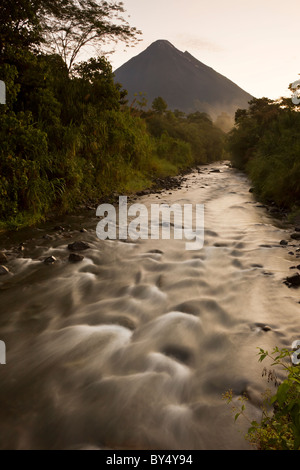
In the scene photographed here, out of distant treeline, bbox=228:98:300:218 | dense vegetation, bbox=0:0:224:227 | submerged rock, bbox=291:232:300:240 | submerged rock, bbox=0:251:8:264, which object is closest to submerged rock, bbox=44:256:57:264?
submerged rock, bbox=0:251:8:264

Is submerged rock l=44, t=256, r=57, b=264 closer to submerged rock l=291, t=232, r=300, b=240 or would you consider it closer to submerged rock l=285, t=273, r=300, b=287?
submerged rock l=285, t=273, r=300, b=287

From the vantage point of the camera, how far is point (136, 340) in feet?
10.7

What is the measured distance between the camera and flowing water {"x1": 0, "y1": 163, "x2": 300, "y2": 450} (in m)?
2.25

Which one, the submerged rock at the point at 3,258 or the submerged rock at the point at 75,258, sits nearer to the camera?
the submerged rock at the point at 3,258

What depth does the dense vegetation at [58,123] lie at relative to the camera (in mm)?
6527

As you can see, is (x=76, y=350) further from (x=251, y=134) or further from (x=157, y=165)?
(x=251, y=134)

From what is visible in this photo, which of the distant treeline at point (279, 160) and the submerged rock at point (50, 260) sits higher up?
the distant treeline at point (279, 160)

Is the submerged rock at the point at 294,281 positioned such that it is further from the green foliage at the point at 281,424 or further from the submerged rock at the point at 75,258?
the submerged rock at the point at 75,258

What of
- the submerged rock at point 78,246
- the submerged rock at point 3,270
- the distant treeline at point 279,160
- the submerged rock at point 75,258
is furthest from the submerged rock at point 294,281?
the distant treeline at point 279,160

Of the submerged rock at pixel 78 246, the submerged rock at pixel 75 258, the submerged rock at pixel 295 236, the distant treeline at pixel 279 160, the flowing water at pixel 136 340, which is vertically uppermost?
the distant treeline at pixel 279 160

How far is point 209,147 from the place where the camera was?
4175 centimetres

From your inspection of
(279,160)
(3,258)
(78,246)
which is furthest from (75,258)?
(279,160)

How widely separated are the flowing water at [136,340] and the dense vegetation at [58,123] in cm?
149

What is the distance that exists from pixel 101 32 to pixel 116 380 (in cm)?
1694
